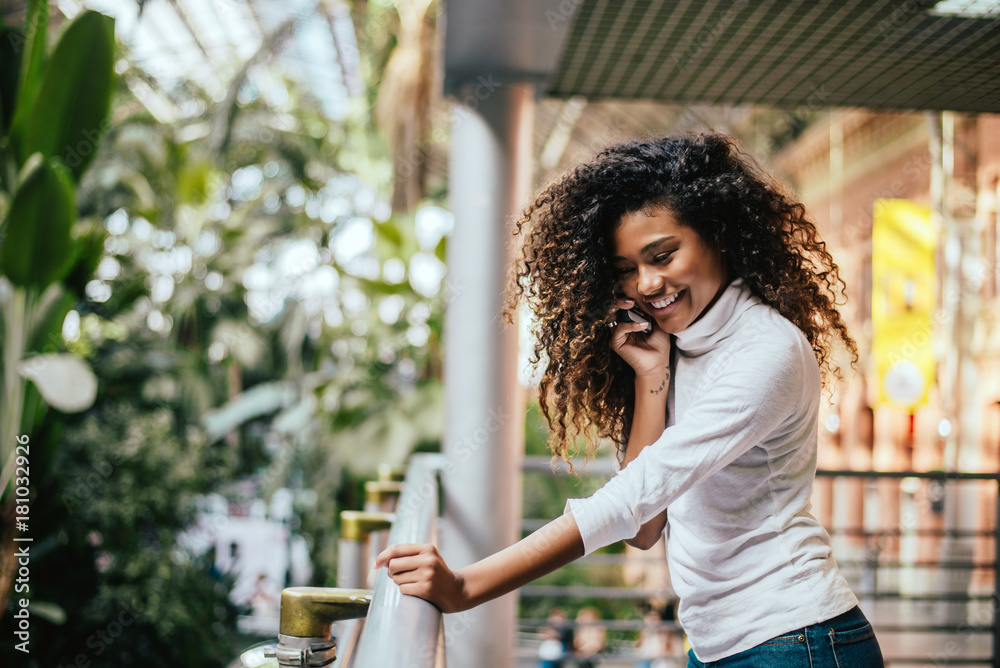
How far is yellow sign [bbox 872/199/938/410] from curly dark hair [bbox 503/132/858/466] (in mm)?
7364

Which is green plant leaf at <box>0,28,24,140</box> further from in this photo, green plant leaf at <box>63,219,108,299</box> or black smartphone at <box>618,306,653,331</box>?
black smartphone at <box>618,306,653,331</box>

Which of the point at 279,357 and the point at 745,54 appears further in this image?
the point at 279,357

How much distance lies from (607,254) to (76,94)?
A: 311 cm

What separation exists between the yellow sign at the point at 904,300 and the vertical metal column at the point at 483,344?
20.6ft

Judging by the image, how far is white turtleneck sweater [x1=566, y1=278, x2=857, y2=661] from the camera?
3.07 ft

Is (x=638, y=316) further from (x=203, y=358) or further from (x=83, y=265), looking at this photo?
(x=203, y=358)

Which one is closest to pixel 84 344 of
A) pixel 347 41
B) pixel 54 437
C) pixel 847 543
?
pixel 54 437

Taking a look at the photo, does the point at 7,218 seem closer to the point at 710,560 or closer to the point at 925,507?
the point at 710,560

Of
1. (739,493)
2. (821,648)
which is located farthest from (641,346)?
(821,648)

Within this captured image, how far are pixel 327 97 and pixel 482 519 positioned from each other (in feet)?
50.1

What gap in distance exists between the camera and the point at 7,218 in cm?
329

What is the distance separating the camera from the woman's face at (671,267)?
1.08 meters

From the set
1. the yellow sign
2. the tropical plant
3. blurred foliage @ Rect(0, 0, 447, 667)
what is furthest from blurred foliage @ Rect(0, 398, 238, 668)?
the yellow sign

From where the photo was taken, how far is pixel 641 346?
3.87ft
